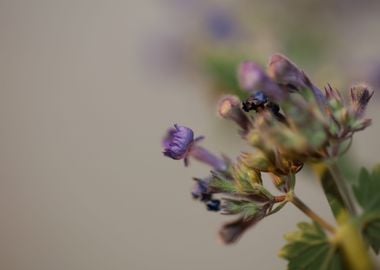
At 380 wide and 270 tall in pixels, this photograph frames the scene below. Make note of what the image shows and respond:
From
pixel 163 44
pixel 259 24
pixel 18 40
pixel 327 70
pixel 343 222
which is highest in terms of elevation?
pixel 18 40

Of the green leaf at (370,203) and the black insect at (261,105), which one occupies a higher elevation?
the black insect at (261,105)

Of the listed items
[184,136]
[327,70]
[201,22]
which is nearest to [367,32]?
[201,22]

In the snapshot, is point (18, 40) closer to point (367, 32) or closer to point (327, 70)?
point (367, 32)

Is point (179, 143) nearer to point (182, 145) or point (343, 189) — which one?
point (182, 145)

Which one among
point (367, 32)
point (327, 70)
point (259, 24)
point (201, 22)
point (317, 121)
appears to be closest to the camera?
point (317, 121)

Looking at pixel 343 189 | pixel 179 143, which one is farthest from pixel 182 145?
pixel 343 189
